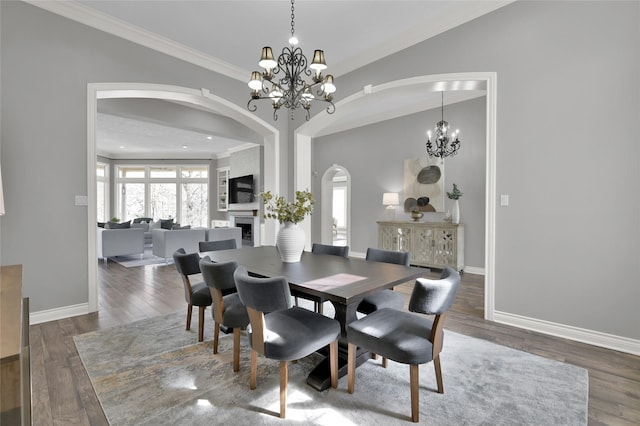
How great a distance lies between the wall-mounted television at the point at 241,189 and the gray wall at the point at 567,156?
7089mm

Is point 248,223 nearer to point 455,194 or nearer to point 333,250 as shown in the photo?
point 455,194

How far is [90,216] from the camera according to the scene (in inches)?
134

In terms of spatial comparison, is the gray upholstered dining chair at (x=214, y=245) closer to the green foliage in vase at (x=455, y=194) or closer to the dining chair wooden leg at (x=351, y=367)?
the dining chair wooden leg at (x=351, y=367)

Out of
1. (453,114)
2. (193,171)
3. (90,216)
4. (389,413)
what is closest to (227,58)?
(90,216)

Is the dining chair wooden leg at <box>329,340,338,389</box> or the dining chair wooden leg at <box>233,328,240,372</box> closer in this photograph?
the dining chair wooden leg at <box>329,340,338,389</box>

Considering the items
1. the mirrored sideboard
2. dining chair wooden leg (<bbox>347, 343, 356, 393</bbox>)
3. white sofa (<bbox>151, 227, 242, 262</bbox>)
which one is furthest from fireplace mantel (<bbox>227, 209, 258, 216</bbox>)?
dining chair wooden leg (<bbox>347, 343, 356, 393</bbox>)

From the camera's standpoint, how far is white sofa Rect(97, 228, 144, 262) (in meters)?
6.17

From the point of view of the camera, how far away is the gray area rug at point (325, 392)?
1709mm

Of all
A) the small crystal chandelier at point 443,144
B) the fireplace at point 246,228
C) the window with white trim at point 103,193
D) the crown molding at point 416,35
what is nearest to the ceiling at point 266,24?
the crown molding at point 416,35

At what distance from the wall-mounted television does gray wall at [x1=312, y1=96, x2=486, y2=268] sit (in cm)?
232

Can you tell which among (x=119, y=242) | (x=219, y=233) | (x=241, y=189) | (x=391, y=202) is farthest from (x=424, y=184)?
(x=119, y=242)

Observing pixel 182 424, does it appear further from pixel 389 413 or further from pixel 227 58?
pixel 227 58

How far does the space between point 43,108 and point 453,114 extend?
230 inches

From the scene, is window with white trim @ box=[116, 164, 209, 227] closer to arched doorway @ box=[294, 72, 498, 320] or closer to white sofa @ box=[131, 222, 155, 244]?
white sofa @ box=[131, 222, 155, 244]
